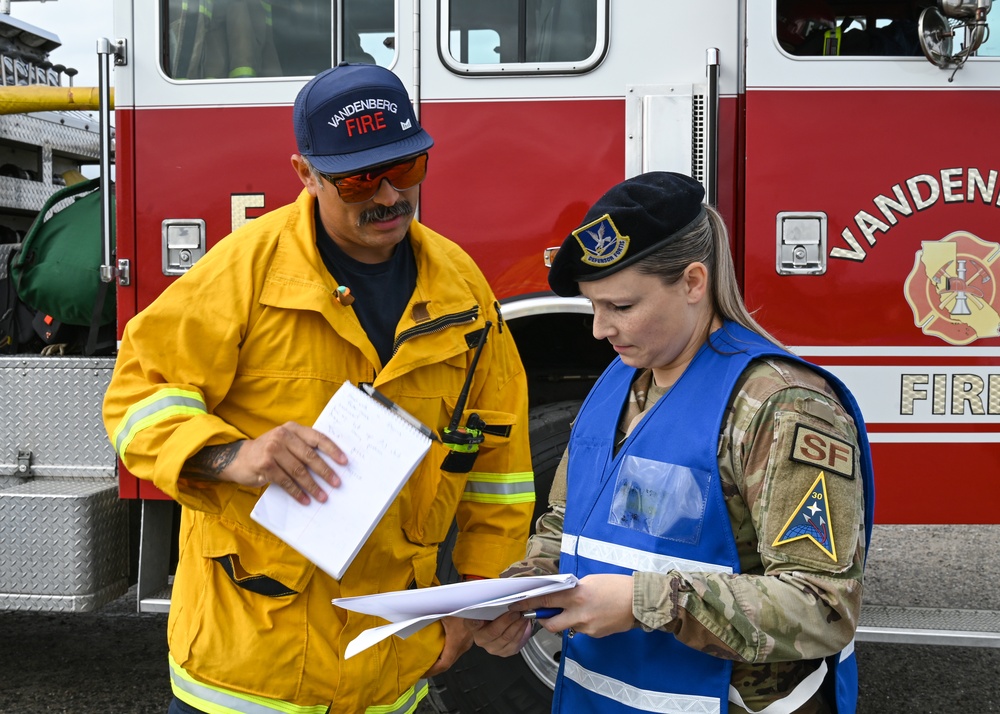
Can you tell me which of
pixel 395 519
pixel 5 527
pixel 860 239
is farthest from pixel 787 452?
pixel 5 527

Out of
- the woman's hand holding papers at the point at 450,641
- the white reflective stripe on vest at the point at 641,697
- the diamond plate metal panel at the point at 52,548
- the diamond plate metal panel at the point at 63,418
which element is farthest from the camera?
the diamond plate metal panel at the point at 63,418

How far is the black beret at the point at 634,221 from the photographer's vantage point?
5.08ft

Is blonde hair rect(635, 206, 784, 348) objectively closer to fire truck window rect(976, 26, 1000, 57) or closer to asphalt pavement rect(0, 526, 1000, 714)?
fire truck window rect(976, 26, 1000, 57)

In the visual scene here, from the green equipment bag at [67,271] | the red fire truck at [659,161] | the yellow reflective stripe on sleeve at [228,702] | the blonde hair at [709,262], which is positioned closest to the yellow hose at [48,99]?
the green equipment bag at [67,271]

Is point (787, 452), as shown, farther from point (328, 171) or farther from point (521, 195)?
point (521, 195)

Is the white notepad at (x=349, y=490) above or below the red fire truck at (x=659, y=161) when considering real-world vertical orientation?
below

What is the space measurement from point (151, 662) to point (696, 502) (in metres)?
3.55

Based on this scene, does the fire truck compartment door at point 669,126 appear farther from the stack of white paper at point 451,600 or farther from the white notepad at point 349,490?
the stack of white paper at point 451,600

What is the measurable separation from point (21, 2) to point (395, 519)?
12.1ft

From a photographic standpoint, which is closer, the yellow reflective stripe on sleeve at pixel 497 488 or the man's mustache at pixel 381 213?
the man's mustache at pixel 381 213

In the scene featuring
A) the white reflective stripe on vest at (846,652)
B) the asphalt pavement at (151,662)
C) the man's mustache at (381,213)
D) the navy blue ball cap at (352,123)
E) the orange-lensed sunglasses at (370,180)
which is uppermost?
the navy blue ball cap at (352,123)

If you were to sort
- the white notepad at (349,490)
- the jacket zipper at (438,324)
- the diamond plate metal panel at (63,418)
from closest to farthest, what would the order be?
1. the white notepad at (349,490)
2. the jacket zipper at (438,324)
3. the diamond plate metal panel at (63,418)

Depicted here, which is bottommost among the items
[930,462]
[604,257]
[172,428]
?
[930,462]

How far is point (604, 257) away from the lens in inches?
62.8
